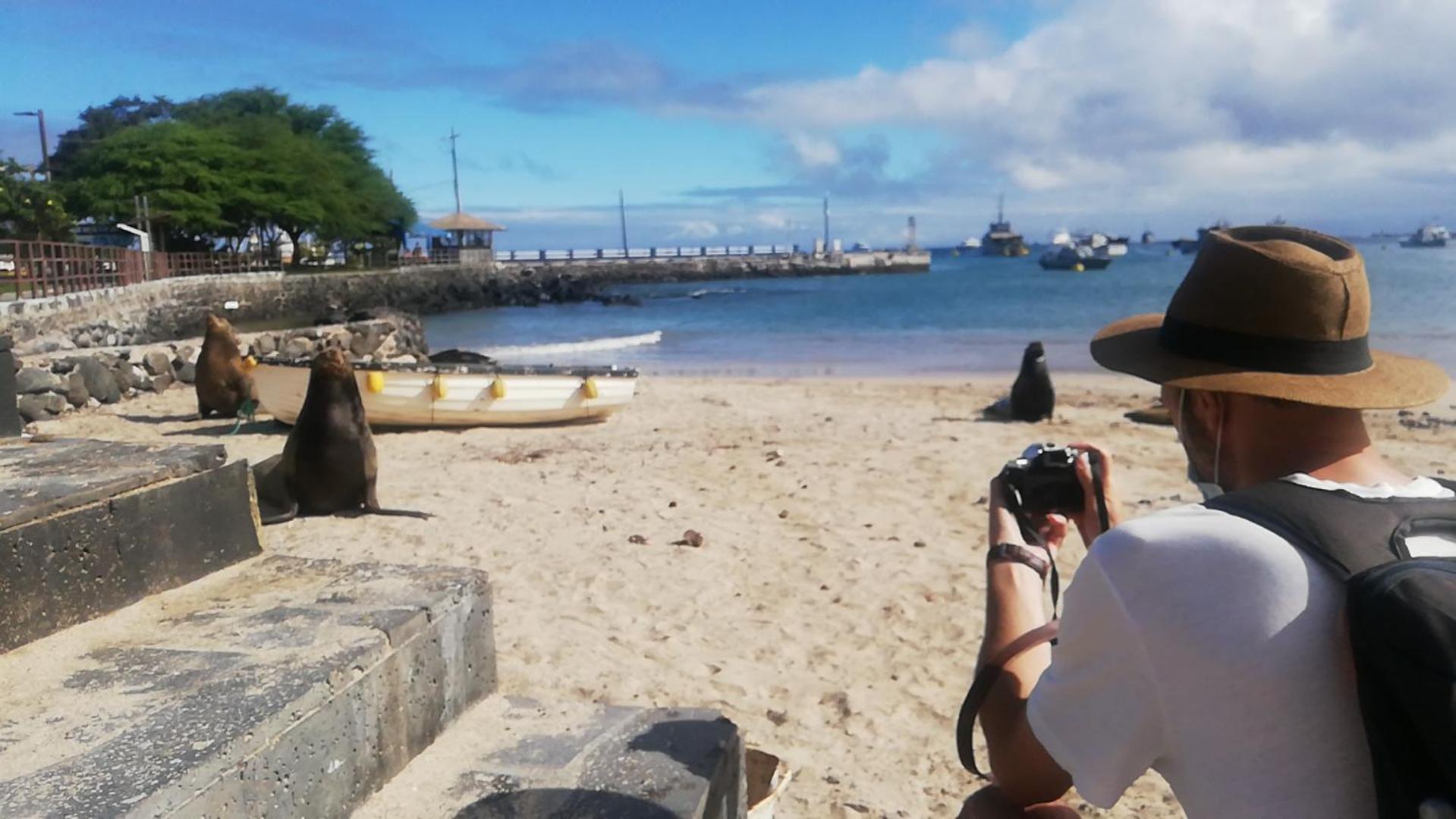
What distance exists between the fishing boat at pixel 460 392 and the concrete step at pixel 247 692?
741 centimetres

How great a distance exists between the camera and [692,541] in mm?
6250

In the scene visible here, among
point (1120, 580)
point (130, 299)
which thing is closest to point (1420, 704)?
point (1120, 580)

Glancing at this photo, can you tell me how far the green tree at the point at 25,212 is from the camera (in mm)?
33156

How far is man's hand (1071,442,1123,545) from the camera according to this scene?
1.97 meters

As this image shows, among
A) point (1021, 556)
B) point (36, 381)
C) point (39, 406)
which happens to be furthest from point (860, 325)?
point (1021, 556)

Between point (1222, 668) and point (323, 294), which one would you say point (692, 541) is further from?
point (323, 294)

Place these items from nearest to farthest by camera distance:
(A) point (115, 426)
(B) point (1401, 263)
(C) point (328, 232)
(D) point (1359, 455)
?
(D) point (1359, 455) → (A) point (115, 426) → (C) point (328, 232) → (B) point (1401, 263)

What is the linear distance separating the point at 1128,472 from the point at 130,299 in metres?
23.1

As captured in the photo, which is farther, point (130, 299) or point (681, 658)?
point (130, 299)

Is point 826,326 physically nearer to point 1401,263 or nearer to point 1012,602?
point 1012,602

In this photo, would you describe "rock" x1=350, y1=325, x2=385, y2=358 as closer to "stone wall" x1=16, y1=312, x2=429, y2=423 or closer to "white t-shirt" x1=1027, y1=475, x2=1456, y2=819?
"stone wall" x1=16, y1=312, x2=429, y2=423

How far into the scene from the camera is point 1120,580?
1.41m

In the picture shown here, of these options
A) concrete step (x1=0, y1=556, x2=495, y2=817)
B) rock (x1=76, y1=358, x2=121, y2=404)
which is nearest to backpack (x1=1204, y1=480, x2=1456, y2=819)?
concrete step (x1=0, y1=556, x2=495, y2=817)

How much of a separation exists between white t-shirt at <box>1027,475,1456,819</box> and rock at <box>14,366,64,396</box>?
12243 millimetres
